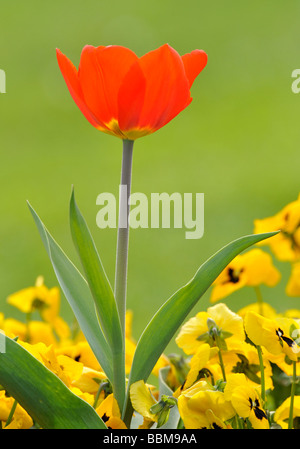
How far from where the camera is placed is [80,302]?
63 cm

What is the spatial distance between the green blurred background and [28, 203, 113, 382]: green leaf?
1.39 meters

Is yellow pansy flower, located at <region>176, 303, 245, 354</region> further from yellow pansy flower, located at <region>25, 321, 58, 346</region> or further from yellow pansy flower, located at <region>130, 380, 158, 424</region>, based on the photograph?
yellow pansy flower, located at <region>25, 321, 58, 346</region>

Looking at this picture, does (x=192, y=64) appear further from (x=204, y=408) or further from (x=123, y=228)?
(x=204, y=408)

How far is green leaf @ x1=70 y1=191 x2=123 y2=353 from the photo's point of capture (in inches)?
22.6

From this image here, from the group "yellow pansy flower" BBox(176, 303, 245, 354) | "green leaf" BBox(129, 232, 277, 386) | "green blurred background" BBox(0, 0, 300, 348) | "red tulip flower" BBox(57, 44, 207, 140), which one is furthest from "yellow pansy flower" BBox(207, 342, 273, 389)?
"green blurred background" BBox(0, 0, 300, 348)

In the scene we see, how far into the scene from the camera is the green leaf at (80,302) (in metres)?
0.61

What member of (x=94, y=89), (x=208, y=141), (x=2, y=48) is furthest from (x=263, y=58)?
(x=94, y=89)

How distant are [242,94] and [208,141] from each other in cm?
44

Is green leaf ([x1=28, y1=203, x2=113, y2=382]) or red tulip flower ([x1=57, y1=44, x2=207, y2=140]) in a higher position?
red tulip flower ([x1=57, y1=44, x2=207, y2=140])

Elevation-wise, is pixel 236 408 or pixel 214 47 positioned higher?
pixel 214 47
